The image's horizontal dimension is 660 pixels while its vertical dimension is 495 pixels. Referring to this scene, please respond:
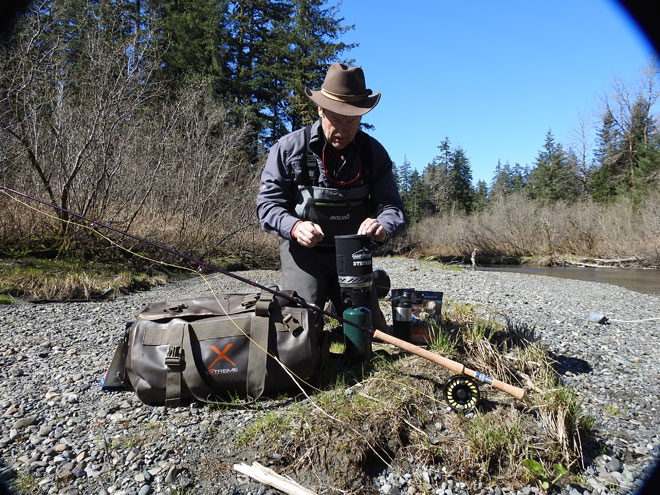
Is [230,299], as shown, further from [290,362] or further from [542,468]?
[542,468]

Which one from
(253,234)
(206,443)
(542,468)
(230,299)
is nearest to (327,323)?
(230,299)

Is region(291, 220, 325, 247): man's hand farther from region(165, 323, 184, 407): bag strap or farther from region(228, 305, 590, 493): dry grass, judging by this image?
region(165, 323, 184, 407): bag strap

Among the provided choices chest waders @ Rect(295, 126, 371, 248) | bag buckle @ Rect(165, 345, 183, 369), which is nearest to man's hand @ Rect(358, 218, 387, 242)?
chest waders @ Rect(295, 126, 371, 248)

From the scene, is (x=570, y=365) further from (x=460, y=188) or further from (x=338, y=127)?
(x=460, y=188)

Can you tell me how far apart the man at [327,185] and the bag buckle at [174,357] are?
114cm

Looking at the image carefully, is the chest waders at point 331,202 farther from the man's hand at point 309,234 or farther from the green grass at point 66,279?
the green grass at point 66,279

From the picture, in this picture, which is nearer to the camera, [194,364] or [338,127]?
[194,364]

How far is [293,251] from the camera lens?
3506 millimetres

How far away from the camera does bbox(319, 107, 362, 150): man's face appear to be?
305 centimetres

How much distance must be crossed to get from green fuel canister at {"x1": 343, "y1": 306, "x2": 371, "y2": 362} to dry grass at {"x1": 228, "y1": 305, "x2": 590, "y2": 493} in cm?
29

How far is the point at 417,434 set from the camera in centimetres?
211

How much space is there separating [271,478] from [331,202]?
6.79ft

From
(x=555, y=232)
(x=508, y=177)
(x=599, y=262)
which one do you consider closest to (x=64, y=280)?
(x=599, y=262)

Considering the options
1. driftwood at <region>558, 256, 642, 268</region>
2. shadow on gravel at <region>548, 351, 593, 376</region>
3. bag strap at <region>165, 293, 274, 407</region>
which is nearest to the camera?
bag strap at <region>165, 293, 274, 407</region>
